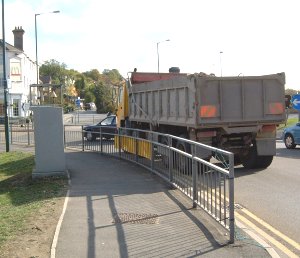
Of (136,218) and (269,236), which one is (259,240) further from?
(136,218)

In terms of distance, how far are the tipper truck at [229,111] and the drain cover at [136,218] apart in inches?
142

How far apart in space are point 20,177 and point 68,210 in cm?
511

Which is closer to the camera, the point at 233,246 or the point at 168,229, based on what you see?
the point at 233,246

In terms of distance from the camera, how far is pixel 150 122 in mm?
16000

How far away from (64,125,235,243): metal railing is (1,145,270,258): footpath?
0.75 feet

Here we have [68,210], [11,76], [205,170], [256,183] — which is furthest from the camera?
[11,76]

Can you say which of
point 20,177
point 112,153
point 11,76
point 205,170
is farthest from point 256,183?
point 11,76

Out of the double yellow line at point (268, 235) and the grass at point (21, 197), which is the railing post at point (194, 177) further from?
the grass at point (21, 197)

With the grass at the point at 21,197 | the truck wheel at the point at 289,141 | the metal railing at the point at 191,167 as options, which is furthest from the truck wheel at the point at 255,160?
the truck wheel at the point at 289,141

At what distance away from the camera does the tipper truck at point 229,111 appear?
1252 cm

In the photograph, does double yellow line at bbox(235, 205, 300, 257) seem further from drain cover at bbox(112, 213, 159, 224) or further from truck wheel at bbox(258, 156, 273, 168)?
truck wheel at bbox(258, 156, 273, 168)

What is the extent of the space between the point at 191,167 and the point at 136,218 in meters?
1.62

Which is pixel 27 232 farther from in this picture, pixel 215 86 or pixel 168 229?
pixel 215 86

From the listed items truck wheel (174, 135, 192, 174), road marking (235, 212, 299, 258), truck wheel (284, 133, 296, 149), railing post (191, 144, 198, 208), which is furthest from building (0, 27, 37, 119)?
road marking (235, 212, 299, 258)
